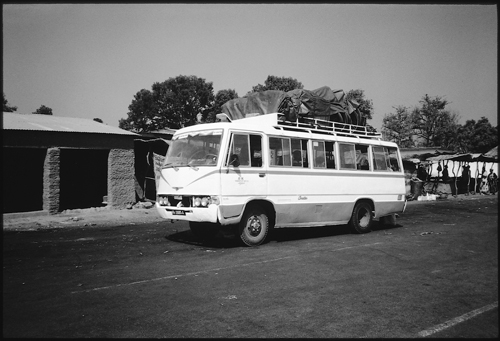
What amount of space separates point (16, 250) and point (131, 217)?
6553 mm

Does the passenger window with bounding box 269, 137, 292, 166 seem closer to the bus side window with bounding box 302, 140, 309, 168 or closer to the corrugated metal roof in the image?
the bus side window with bounding box 302, 140, 309, 168

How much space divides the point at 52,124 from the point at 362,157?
39.6ft

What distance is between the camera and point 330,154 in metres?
10.5

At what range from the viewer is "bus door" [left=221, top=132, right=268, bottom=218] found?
834 centimetres

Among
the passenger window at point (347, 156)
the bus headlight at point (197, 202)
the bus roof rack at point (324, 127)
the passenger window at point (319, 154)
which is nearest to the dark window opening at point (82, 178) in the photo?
the bus roof rack at point (324, 127)

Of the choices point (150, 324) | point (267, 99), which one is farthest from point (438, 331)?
point (267, 99)

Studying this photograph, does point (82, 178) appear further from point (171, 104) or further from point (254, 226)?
point (171, 104)

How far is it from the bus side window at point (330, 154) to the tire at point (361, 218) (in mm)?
1553

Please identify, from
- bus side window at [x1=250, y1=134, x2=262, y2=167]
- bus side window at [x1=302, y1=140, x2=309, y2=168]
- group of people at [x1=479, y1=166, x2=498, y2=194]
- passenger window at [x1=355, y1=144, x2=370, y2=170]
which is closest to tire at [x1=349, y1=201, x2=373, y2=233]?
passenger window at [x1=355, y1=144, x2=370, y2=170]

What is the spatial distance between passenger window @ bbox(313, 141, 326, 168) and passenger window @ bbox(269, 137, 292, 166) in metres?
0.91

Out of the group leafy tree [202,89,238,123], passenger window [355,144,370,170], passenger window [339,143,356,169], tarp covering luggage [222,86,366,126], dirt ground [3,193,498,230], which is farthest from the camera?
leafy tree [202,89,238,123]

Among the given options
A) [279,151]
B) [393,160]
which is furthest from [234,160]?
[393,160]

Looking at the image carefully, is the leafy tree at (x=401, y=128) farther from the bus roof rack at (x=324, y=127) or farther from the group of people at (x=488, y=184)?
the bus roof rack at (x=324, y=127)

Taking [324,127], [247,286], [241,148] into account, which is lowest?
[247,286]
